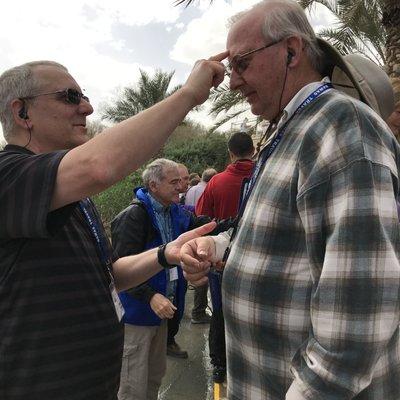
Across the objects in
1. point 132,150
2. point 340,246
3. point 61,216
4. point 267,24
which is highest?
point 267,24

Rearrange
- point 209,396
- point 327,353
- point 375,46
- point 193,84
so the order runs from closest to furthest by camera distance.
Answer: point 327,353 < point 193,84 < point 209,396 < point 375,46

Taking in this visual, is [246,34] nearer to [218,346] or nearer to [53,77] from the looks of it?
[53,77]

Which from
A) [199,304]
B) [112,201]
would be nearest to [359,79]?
[199,304]

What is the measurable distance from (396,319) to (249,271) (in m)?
0.45

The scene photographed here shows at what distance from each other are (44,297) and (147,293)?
1.47 metres

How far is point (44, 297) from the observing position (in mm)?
1592

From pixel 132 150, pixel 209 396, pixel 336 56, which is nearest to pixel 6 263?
pixel 132 150

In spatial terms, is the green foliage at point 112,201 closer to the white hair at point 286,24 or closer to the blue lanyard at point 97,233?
the blue lanyard at point 97,233

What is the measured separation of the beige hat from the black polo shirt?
1093 mm

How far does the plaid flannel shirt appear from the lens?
1089mm

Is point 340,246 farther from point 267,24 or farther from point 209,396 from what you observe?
point 209,396

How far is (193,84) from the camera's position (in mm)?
1555

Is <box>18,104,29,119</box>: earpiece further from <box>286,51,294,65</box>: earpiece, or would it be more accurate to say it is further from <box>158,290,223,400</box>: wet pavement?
<box>158,290,223,400</box>: wet pavement

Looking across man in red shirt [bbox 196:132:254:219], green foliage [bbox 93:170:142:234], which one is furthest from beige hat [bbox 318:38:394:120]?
green foliage [bbox 93:170:142:234]
